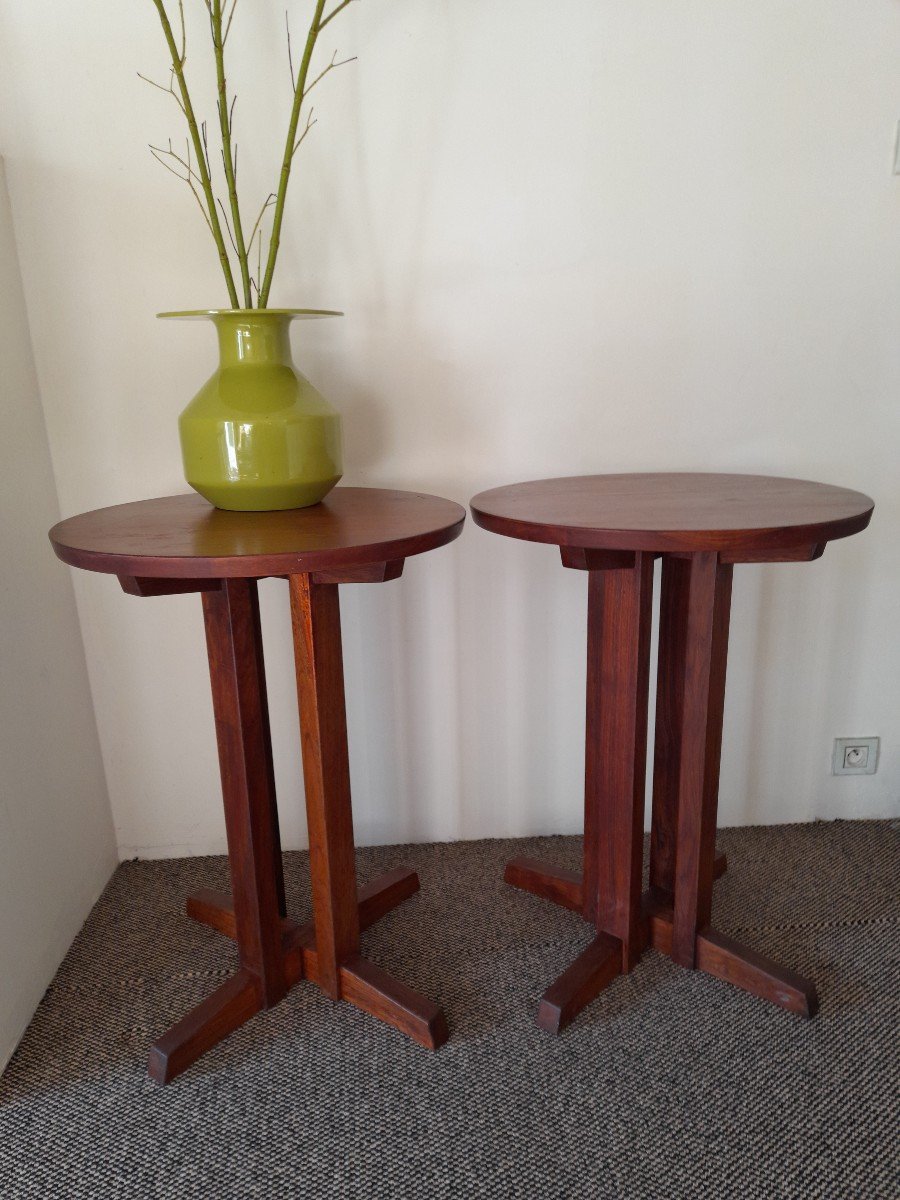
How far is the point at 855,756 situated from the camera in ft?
6.87

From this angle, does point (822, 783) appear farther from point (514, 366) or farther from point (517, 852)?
point (514, 366)

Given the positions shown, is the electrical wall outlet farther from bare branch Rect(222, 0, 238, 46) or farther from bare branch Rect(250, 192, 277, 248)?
bare branch Rect(222, 0, 238, 46)

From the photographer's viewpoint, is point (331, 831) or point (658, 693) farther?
point (658, 693)

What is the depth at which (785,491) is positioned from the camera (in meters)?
1.48

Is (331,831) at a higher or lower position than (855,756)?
higher

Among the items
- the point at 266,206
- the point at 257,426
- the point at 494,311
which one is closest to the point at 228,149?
the point at 266,206

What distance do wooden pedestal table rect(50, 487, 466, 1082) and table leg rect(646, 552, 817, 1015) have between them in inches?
18.5

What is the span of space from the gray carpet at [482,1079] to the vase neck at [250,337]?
1.17 meters

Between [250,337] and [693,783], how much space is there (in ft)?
3.63

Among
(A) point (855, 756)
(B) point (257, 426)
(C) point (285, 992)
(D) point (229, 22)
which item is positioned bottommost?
(C) point (285, 992)

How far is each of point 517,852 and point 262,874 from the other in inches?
29.6

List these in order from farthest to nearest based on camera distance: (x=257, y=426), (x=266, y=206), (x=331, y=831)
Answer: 1. (x=266, y=206)
2. (x=331, y=831)
3. (x=257, y=426)

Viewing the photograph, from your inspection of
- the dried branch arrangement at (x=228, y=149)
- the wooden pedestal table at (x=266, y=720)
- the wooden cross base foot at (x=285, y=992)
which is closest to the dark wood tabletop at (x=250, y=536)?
the wooden pedestal table at (x=266, y=720)

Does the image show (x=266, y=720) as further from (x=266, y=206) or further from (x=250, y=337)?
(x=266, y=206)
